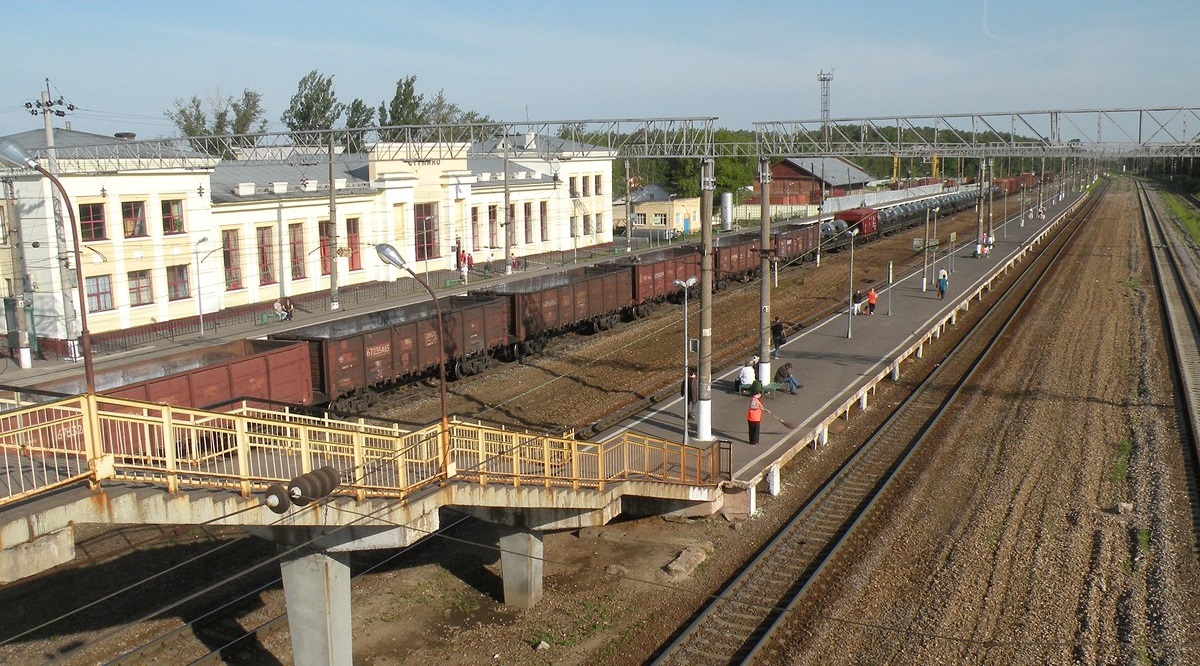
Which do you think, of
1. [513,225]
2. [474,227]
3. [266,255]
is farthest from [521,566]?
[513,225]

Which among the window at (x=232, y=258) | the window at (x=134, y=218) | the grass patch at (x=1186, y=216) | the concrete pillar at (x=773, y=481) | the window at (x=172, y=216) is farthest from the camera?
the grass patch at (x=1186, y=216)

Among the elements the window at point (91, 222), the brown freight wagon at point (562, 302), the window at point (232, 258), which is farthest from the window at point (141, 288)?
the brown freight wagon at point (562, 302)

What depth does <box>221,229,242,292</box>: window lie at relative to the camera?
39031mm

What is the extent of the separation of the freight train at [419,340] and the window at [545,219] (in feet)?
49.4

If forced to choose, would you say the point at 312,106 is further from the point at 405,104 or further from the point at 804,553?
the point at 804,553

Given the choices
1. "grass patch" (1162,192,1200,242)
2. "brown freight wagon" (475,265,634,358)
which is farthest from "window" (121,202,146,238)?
"grass patch" (1162,192,1200,242)

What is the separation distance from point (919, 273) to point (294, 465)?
44962mm

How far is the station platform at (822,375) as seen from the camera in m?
20.3

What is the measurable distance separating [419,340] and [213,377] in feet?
23.3

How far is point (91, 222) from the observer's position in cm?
→ 3347

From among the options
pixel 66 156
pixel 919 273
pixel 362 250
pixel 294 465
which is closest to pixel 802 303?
pixel 919 273

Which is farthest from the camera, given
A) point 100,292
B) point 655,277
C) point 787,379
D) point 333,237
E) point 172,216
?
point 655,277

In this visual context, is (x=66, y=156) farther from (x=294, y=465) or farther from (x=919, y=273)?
(x=919, y=273)

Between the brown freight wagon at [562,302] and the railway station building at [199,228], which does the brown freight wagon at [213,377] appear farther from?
the brown freight wagon at [562,302]
